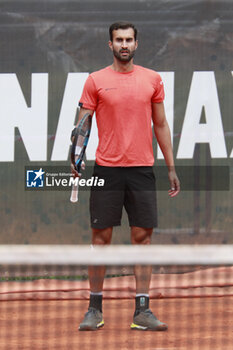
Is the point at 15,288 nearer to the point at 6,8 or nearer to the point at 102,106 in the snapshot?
the point at 102,106

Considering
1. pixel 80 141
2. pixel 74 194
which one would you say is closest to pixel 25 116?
pixel 74 194

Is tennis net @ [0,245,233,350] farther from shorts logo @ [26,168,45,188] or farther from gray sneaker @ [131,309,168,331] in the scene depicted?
shorts logo @ [26,168,45,188]

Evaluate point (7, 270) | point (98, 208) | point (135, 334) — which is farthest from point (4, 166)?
point (135, 334)

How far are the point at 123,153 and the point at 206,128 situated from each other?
136cm

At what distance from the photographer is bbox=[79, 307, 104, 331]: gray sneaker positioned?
3.91 meters

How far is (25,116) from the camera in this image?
5.24 meters

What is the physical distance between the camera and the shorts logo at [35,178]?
5.24 m

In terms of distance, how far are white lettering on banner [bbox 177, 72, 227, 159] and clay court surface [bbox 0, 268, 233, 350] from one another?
806 mm

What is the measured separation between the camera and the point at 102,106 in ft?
13.1

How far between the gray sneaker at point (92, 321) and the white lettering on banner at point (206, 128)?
62.1 inches

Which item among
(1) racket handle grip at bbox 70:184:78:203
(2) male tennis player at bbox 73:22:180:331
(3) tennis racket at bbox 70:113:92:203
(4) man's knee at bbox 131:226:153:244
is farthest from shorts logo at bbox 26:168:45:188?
(4) man's knee at bbox 131:226:153:244

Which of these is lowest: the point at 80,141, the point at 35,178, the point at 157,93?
the point at 35,178

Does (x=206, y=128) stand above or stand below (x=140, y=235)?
above

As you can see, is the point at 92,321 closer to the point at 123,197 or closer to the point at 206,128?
the point at 123,197
